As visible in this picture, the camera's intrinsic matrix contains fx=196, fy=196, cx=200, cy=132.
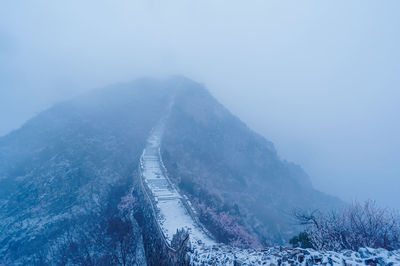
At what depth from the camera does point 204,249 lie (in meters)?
11.7

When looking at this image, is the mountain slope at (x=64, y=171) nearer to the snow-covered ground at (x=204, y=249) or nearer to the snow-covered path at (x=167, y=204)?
the snow-covered path at (x=167, y=204)

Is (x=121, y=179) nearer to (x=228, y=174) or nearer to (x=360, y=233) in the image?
(x=228, y=174)

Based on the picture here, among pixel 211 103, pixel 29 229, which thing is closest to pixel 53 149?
pixel 29 229

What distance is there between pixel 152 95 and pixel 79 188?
133 ft

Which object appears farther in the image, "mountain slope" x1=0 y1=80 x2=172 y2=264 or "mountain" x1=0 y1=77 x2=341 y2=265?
"mountain slope" x1=0 y1=80 x2=172 y2=264

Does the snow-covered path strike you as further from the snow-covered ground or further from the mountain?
the mountain

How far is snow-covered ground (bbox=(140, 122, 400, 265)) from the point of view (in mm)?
6395

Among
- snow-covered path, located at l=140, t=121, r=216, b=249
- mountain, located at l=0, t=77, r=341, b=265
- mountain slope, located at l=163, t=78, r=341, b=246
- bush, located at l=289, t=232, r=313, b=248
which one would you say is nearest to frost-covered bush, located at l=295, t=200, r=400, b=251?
bush, located at l=289, t=232, r=313, b=248

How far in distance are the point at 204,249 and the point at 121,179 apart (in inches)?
783

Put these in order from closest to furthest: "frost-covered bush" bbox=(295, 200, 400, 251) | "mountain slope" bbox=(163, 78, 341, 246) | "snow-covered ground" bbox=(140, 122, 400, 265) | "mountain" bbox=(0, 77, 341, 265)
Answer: "snow-covered ground" bbox=(140, 122, 400, 265) → "frost-covered bush" bbox=(295, 200, 400, 251) → "mountain" bbox=(0, 77, 341, 265) → "mountain slope" bbox=(163, 78, 341, 246)

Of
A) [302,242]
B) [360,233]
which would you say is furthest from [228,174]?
[360,233]

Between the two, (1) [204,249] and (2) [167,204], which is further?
(2) [167,204]

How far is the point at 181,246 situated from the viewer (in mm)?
13133

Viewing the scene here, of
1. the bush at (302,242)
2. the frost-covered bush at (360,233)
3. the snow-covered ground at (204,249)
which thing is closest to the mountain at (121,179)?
the snow-covered ground at (204,249)
